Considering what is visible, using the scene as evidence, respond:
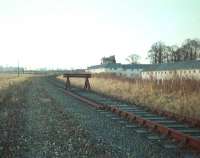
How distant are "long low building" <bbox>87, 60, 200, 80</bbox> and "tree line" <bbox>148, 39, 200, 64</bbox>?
650 centimetres

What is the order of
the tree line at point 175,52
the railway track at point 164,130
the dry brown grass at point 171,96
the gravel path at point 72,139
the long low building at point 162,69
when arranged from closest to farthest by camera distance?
the gravel path at point 72,139 < the railway track at point 164,130 < the dry brown grass at point 171,96 < the long low building at point 162,69 < the tree line at point 175,52

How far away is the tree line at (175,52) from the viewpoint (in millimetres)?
124125

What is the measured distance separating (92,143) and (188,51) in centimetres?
12057

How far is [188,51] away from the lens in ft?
408

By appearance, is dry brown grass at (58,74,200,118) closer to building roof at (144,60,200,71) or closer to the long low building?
the long low building

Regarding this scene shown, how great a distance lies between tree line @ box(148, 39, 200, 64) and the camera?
124 m

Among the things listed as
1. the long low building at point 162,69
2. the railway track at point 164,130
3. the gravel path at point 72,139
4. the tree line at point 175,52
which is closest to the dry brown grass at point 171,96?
the long low building at point 162,69

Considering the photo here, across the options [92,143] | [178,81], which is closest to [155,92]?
[178,81]

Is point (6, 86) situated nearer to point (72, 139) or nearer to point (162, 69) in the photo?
point (72, 139)

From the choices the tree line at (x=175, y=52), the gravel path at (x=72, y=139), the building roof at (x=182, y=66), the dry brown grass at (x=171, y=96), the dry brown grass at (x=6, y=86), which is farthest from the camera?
the tree line at (x=175, y=52)

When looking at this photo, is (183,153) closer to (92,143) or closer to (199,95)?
(92,143)

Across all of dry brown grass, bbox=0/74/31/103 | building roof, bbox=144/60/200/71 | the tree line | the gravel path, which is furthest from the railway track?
the tree line

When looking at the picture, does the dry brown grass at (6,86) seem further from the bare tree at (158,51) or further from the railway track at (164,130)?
the bare tree at (158,51)

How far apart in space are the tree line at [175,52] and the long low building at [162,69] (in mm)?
6496
